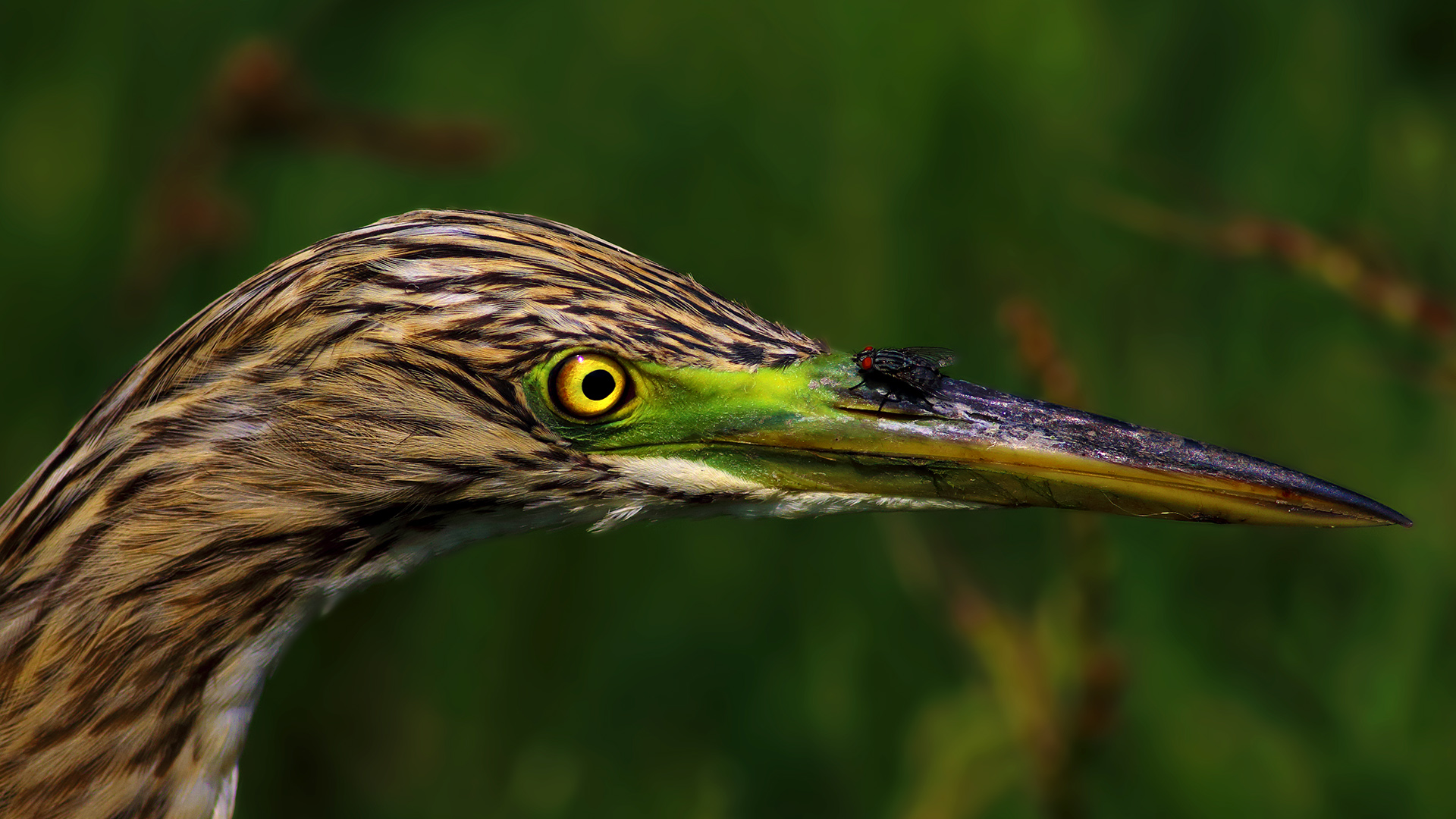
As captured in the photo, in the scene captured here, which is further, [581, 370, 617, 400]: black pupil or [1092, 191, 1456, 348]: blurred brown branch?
[1092, 191, 1456, 348]: blurred brown branch

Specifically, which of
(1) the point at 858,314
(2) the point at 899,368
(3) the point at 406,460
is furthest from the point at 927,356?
(1) the point at 858,314

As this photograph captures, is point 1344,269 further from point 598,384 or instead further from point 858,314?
point 598,384

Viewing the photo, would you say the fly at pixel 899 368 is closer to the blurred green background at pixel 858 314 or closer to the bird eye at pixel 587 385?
the bird eye at pixel 587 385

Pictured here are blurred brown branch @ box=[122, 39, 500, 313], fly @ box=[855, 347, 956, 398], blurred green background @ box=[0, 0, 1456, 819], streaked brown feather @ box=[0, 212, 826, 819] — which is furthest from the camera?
blurred brown branch @ box=[122, 39, 500, 313]

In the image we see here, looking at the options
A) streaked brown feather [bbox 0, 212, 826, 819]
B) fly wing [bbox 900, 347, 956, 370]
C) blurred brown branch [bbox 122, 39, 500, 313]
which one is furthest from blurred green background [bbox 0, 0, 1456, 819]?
streaked brown feather [bbox 0, 212, 826, 819]

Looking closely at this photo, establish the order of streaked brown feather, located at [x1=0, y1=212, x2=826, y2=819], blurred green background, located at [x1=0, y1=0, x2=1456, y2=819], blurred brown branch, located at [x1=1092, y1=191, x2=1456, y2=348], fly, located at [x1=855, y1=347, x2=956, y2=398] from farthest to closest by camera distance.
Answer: blurred green background, located at [x1=0, y1=0, x2=1456, y2=819], blurred brown branch, located at [x1=1092, y1=191, x2=1456, y2=348], fly, located at [x1=855, y1=347, x2=956, y2=398], streaked brown feather, located at [x1=0, y1=212, x2=826, y2=819]

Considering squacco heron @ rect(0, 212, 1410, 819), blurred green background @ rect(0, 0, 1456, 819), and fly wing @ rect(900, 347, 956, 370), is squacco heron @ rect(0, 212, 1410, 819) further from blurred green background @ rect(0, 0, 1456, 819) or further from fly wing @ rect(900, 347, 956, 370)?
blurred green background @ rect(0, 0, 1456, 819)

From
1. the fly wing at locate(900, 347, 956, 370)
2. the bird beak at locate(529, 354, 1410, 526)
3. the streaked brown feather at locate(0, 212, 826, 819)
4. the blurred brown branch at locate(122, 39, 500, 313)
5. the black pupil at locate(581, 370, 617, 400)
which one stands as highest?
the blurred brown branch at locate(122, 39, 500, 313)

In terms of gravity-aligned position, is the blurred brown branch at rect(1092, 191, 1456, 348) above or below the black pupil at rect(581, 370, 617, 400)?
above

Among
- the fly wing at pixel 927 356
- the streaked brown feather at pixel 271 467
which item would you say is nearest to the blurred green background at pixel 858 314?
the fly wing at pixel 927 356
